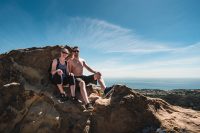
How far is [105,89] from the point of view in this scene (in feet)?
51.0

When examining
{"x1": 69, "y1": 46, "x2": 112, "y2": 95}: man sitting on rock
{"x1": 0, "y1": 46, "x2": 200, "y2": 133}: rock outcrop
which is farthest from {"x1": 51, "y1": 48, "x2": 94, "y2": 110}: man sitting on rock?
{"x1": 69, "y1": 46, "x2": 112, "y2": 95}: man sitting on rock

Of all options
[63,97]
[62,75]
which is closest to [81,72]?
[62,75]

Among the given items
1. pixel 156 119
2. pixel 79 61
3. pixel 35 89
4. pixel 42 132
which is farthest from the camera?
pixel 79 61

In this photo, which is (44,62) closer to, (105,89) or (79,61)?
(79,61)

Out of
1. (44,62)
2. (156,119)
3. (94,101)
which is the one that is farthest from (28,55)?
(156,119)

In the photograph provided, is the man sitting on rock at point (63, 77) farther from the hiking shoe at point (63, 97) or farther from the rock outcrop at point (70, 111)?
the rock outcrop at point (70, 111)

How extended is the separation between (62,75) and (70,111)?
7.49 ft

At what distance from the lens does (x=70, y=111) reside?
47.5 feet

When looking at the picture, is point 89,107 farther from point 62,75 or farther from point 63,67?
point 63,67

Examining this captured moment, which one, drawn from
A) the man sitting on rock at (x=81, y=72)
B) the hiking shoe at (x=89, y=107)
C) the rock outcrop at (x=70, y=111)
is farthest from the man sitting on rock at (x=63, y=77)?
the man sitting on rock at (x=81, y=72)

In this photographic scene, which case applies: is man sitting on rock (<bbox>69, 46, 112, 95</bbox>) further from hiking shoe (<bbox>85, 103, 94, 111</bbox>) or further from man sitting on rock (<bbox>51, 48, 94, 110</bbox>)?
hiking shoe (<bbox>85, 103, 94, 111</bbox>)

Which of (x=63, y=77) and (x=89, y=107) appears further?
(x=63, y=77)

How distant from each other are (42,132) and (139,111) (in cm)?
580

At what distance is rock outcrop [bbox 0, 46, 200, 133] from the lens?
13.1m
